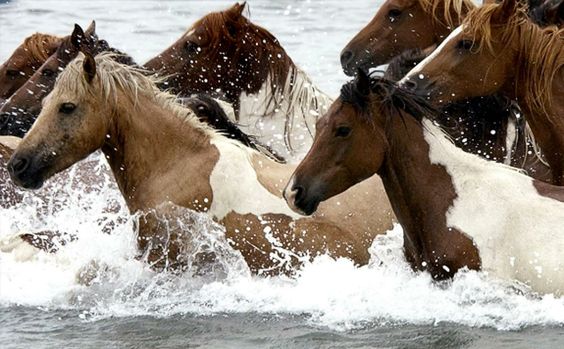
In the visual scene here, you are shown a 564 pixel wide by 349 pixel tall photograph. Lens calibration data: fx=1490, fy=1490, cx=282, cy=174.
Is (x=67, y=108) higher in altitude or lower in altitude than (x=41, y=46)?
higher

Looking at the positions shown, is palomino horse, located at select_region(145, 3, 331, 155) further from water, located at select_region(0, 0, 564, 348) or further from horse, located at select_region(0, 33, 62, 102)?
horse, located at select_region(0, 33, 62, 102)

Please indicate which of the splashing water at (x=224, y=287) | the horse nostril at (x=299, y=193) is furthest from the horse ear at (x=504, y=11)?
the horse nostril at (x=299, y=193)

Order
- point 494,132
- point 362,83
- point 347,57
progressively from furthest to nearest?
point 347,57 → point 494,132 → point 362,83

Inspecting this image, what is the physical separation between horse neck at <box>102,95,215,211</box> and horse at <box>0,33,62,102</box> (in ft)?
8.57

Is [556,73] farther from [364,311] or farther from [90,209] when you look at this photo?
[90,209]

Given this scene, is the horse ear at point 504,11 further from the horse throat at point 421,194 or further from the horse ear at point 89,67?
the horse ear at point 89,67

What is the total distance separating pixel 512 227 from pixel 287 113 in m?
2.26

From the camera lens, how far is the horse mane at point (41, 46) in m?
9.60

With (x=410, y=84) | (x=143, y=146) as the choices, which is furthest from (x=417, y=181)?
(x=143, y=146)

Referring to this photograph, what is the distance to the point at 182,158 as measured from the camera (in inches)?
283

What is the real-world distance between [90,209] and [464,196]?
7.66 feet

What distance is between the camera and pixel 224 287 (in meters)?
7.11

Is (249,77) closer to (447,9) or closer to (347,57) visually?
(347,57)

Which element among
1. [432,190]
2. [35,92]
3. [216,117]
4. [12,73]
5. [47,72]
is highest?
[432,190]
